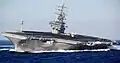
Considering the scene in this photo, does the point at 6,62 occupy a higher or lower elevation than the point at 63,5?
lower

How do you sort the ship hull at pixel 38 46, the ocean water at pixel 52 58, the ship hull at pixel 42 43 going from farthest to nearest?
the ship hull at pixel 38 46
the ship hull at pixel 42 43
the ocean water at pixel 52 58

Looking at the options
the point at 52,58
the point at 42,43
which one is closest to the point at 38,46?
the point at 42,43

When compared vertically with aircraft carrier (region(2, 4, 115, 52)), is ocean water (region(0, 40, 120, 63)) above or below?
below

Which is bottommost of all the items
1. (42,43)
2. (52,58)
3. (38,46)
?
(52,58)

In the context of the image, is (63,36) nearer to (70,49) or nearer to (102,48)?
(70,49)

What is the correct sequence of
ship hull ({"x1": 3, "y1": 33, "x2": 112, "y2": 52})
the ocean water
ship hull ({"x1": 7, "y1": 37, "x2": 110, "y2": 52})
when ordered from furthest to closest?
1. ship hull ({"x1": 7, "y1": 37, "x2": 110, "y2": 52})
2. ship hull ({"x1": 3, "y1": 33, "x2": 112, "y2": 52})
3. the ocean water

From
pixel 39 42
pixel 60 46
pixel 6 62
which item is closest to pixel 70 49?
pixel 60 46

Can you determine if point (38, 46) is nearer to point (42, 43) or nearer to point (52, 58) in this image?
point (42, 43)

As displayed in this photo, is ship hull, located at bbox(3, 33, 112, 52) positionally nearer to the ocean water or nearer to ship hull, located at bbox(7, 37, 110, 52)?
ship hull, located at bbox(7, 37, 110, 52)

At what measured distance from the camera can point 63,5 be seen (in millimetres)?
67500

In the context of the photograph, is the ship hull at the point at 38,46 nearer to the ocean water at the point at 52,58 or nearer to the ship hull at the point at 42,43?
the ship hull at the point at 42,43

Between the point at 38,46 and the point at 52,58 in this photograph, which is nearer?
the point at 52,58

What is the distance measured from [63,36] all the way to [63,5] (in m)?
8.65

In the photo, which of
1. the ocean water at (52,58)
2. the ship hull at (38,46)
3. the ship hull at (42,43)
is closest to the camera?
the ocean water at (52,58)
